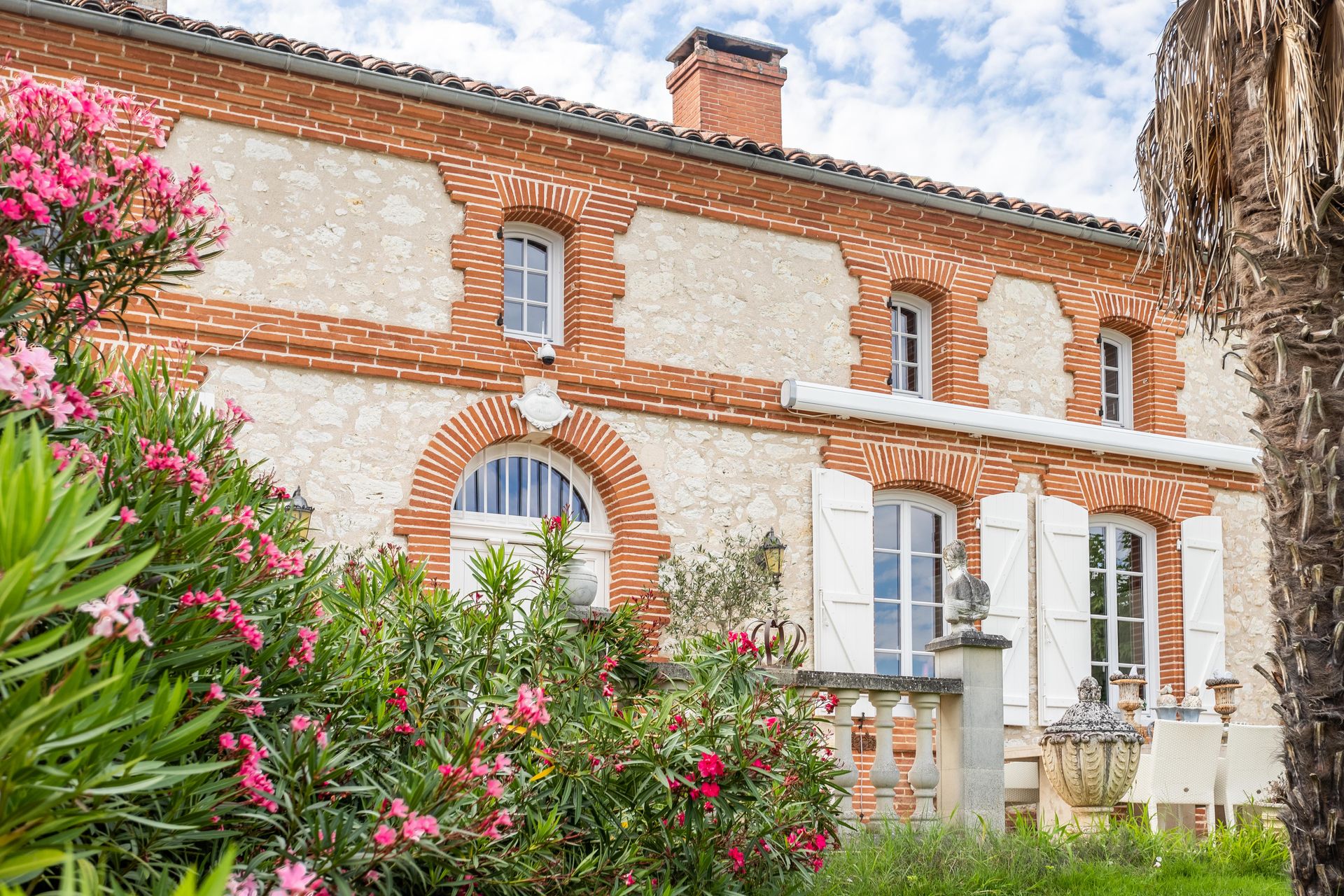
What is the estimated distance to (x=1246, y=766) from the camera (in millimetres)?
9711

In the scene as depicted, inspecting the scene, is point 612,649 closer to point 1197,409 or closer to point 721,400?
point 721,400

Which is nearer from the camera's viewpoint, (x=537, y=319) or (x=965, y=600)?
(x=965, y=600)

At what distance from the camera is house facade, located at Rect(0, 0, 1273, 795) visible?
10672 millimetres

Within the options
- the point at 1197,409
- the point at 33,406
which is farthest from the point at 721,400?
the point at 33,406

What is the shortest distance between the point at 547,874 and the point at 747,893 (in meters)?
1.14

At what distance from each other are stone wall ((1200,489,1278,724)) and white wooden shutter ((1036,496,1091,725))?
1905 mm

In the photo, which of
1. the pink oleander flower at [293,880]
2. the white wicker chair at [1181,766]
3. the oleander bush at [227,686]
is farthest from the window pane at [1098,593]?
the pink oleander flower at [293,880]

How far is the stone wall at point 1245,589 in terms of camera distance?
14.0 meters

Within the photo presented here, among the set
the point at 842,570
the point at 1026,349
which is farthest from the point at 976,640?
the point at 1026,349

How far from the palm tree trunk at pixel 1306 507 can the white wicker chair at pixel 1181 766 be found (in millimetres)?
3244

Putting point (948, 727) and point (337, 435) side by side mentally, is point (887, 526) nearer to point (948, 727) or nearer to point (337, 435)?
point (948, 727)

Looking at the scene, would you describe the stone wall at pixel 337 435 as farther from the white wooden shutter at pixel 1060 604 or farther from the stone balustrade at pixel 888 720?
the white wooden shutter at pixel 1060 604

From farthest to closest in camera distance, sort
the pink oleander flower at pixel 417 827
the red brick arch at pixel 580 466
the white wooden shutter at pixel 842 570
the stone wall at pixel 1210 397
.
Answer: the stone wall at pixel 1210 397 < the white wooden shutter at pixel 842 570 < the red brick arch at pixel 580 466 < the pink oleander flower at pixel 417 827

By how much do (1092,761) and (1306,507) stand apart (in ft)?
10.4
